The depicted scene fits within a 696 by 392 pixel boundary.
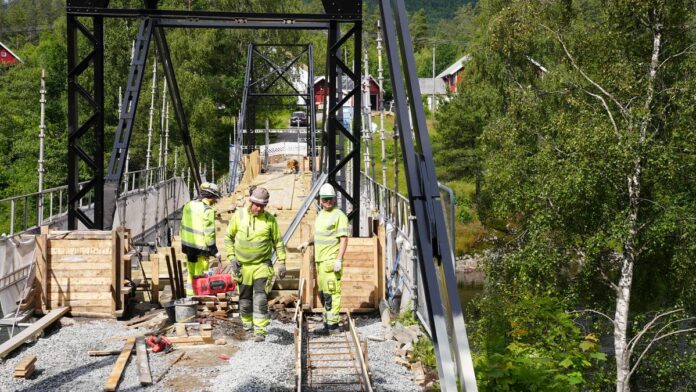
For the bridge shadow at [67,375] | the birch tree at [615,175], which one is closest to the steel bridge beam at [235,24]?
the birch tree at [615,175]

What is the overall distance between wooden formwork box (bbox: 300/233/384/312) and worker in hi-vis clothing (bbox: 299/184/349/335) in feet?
3.78

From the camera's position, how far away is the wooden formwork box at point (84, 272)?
1167 centimetres

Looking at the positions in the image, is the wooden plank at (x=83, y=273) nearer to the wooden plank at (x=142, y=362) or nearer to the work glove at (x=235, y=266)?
the wooden plank at (x=142, y=362)

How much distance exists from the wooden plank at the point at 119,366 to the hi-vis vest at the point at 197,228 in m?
2.08

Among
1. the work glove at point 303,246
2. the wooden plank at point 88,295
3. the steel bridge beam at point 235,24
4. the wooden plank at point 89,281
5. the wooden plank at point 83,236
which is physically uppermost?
the steel bridge beam at point 235,24

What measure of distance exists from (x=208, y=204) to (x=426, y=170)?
6.95m

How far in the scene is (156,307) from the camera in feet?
41.7

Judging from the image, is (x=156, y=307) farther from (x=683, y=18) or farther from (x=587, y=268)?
(x=683, y=18)

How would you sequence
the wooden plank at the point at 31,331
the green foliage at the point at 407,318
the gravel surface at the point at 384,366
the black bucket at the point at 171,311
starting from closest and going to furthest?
the gravel surface at the point at 384,366 < the wooden plank at the point at 31,331 < the green foliage at the point at 407,318 < the black bucket at the point at 171,311

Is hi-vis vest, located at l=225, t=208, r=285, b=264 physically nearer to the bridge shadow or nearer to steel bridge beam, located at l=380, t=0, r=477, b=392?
the bridge shadow

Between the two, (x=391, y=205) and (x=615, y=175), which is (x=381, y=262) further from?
(x=615, y=175)

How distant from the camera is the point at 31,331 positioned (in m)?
10.2

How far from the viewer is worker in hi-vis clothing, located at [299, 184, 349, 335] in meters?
10.7

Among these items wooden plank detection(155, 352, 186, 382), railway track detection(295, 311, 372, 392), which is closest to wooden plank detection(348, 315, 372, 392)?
railway track detection(295, 311, 372, 392)
